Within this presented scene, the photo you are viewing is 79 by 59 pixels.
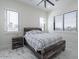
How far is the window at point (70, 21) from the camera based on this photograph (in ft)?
13.6

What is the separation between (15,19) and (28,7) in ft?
4.58

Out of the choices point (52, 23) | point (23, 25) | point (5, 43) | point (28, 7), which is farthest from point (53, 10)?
point (5, 43)

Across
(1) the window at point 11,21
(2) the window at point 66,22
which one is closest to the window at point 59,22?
(2) the window at point 66,22

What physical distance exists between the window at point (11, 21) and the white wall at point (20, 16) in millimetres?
229

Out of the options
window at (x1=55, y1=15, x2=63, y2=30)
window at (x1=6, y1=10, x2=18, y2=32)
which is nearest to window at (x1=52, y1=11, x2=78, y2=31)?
window at (x1=55, y1=15, x2=63, y2=30)

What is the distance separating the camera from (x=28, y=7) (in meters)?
4.58

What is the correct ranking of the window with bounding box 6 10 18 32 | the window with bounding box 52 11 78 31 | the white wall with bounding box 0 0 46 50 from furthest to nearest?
the window with bounding box 52 11 78 31 < the window with bounding box 6 10 18 32 < the white wall with bounding box 0 0 46 50

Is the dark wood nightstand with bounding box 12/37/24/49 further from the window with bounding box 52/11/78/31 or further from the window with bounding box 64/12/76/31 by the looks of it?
the window with bounding box 64/12/76/31

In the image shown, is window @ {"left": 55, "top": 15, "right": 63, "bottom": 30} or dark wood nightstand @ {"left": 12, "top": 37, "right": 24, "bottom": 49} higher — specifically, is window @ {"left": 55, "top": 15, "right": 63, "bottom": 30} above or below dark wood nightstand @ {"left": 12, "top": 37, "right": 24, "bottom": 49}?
above

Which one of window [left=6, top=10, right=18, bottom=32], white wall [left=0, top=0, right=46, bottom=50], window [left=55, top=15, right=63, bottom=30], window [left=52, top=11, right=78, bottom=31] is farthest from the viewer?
window [left=55, top=15, right=63, bottom=30]

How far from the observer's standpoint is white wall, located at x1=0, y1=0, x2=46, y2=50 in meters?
3.38

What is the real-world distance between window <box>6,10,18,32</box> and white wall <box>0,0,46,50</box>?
23 centimetres

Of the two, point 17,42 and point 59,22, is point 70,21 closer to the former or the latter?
point 59,22

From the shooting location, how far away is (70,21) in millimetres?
4336
